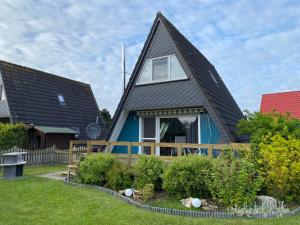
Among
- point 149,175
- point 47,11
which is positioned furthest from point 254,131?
point 47,11

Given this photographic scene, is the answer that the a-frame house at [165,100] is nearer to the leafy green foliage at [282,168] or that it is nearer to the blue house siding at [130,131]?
the blue house siding at [130,131]

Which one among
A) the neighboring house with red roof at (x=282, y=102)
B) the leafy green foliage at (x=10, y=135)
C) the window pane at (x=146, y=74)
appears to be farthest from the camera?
the neighboring house with red roof at (x=282, y=102)

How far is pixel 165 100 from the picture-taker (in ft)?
37.3

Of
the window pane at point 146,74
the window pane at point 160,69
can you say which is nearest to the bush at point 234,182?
the window pane at point 160,69

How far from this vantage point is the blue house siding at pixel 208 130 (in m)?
11.0

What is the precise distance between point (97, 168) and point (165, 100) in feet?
13.7

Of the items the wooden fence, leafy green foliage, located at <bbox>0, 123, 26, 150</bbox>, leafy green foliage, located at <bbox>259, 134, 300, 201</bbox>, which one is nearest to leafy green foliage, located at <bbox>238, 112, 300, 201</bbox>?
leafy green foliage, located at <bbox>259, 134, 300, 201</bbox>

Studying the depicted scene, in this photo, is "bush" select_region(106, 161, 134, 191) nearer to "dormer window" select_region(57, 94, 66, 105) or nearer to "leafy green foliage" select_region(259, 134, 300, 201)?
"leafy green foliage" select_region(259, 134, 300, 201)

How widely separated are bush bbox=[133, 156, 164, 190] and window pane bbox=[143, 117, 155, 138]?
418 cm

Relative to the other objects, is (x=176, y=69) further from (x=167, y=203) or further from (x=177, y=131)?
(x=167, y=203)

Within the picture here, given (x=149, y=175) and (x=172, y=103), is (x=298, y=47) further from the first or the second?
(x=149, y=175)

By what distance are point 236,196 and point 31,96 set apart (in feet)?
61.5

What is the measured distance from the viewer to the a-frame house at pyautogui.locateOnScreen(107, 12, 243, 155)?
10938mm

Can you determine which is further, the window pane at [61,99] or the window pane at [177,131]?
the window pane at [61,99]
